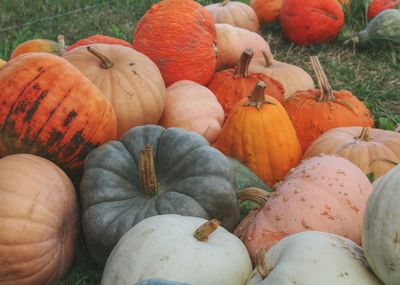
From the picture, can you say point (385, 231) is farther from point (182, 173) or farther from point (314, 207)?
point (182, 173)

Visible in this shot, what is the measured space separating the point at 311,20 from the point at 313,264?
13.8 ft

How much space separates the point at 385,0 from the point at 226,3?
173 centimetres

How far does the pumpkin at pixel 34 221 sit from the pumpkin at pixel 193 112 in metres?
0.91

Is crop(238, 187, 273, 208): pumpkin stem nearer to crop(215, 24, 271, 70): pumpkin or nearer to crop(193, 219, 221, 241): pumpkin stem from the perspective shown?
crop(193, 219, 221, 241): pumpkin stem

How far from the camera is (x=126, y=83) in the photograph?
3.01m

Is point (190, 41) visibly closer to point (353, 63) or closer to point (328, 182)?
point (328, 182)

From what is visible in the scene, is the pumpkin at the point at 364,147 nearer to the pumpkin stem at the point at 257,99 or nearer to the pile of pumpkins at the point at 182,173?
the pile of pumpkins at the point at 182,173

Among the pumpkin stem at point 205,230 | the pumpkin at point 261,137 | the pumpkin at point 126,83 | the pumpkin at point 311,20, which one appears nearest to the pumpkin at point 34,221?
the pumpkin at point 126,83

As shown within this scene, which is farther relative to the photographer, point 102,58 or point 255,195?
point 102,58

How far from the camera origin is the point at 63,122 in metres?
2.59

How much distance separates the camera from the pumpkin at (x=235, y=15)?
18.4ft

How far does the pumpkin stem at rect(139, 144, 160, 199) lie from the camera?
2.30 metres

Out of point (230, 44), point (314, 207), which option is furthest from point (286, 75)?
point (314, 207)

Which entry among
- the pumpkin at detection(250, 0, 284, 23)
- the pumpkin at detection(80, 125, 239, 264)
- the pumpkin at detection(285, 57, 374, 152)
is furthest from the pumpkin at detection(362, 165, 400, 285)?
the pumpkin at detection(250, 0, 284, 23)
